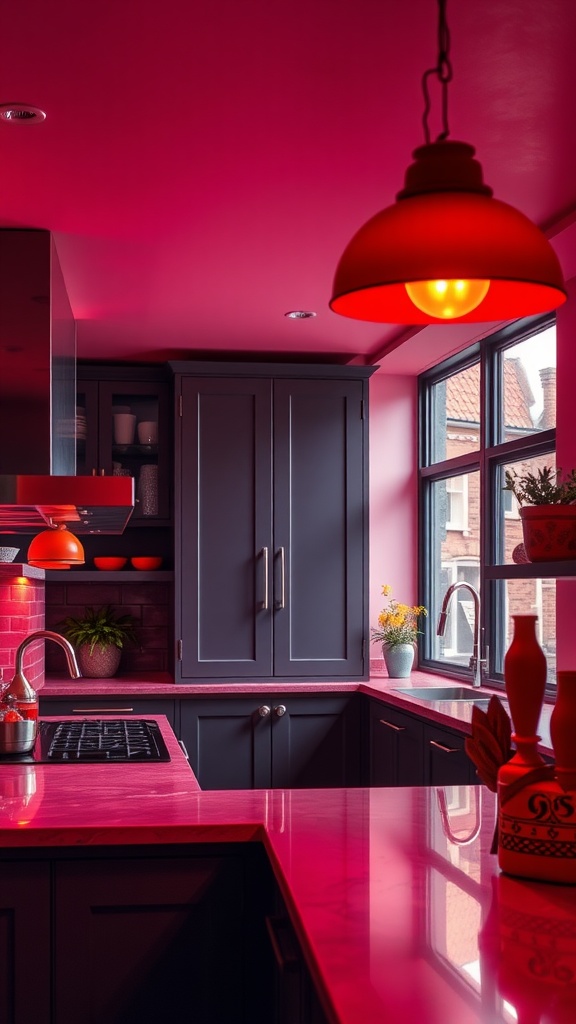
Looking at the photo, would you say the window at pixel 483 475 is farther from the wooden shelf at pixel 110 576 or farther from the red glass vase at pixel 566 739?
the red glass vase at pixel 566 739

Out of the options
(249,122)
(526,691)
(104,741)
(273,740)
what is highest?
(249,122)

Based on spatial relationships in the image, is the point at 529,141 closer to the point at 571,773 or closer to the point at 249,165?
the point at 249,165

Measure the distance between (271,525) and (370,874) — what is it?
364 cm

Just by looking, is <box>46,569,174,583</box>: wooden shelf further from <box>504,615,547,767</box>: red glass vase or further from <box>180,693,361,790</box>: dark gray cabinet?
<box>504,615,547,767</box>: red glass vase

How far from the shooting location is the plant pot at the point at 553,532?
2395 mm

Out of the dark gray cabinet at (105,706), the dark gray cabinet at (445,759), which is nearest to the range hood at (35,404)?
the dark gray cabinet at (445,759)

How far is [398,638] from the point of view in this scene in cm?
546

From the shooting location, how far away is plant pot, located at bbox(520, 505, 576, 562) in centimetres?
239

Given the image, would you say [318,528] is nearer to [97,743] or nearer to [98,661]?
[98,661]

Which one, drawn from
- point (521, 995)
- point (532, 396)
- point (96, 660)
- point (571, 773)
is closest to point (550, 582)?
point (532, 396)

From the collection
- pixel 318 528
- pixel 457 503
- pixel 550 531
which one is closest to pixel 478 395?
pixel 457 503

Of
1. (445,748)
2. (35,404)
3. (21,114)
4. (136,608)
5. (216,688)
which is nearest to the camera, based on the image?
(21,114)

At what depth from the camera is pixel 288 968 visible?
69.8 inches

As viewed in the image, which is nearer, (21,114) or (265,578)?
(21,114)
